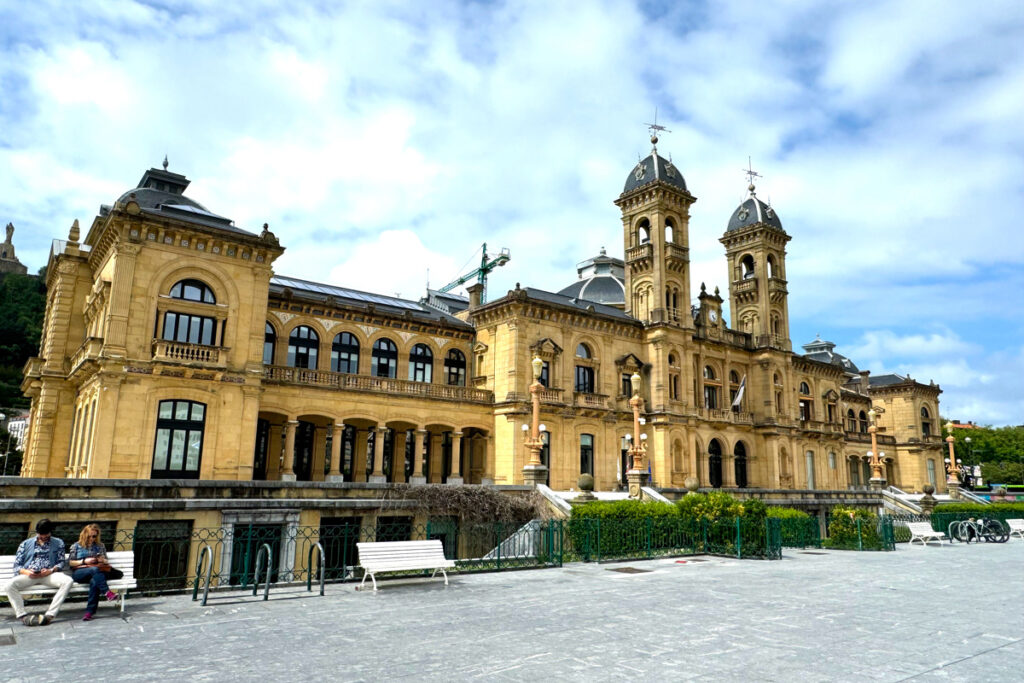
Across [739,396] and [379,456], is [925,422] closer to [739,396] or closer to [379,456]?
[739,396]

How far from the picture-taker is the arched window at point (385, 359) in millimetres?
38531

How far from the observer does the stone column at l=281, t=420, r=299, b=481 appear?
1256 inches

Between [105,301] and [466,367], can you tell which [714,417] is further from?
[105,301]

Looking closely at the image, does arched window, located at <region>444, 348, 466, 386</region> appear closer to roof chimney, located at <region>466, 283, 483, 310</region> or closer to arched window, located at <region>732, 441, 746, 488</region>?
roof chimney, located at <region>466, 283, 483, 310</region>

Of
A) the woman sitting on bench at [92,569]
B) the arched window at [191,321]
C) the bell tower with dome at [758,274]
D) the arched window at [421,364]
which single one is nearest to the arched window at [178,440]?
the arched window at [191,321]

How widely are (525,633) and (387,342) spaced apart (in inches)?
1201

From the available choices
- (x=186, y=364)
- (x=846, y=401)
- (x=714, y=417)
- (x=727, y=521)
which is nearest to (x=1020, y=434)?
(x=846, y=401)

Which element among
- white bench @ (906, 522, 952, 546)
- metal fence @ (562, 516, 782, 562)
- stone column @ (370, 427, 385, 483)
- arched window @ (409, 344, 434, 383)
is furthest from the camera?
arched window @ (409, 344, 434, 383)

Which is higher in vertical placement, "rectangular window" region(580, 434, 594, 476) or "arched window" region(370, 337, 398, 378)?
"arched window" region(370, 337, 398, 378)

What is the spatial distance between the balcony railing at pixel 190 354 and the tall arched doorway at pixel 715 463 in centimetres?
3302

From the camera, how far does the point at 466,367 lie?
42188 mm

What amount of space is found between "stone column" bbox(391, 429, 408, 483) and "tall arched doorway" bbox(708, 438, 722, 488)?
22.0 metres

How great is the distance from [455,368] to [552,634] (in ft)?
106

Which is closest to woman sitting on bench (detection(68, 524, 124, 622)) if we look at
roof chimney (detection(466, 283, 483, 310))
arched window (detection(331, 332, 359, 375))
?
arched window (detection(331, 332, 359, 375))
